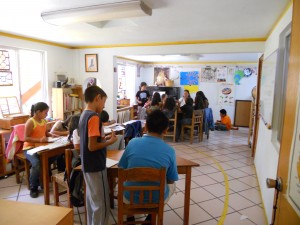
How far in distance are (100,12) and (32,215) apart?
2.33 metres

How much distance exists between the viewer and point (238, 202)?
283 centimetres

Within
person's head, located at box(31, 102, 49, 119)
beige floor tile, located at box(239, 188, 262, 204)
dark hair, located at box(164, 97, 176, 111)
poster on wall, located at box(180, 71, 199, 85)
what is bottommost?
beige floor tile, located at box(239, 188, 262, 204)

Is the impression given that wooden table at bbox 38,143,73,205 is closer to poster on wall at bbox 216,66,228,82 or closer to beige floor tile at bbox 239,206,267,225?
beige floor tile at bbox 239,206,267,225

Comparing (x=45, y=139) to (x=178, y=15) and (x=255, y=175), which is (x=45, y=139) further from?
(x=255, y=175)

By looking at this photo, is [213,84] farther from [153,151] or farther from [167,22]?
[153,151]

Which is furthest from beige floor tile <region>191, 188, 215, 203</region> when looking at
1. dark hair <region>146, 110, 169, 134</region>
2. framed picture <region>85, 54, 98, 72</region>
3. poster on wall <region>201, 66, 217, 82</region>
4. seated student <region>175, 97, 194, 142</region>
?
poster on wall <region>201, 66, 217, 82</region>

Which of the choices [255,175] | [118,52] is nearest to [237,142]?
[255,175]

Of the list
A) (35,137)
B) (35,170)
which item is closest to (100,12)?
(35,137)

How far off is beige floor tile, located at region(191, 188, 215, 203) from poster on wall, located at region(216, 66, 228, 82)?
18.6 feet

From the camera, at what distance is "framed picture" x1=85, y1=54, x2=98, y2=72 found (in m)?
5.23

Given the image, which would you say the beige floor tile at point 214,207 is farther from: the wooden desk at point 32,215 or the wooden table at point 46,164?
the wooden desk at point 32,215

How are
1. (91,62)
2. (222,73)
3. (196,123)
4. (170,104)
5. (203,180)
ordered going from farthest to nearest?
(222,73)
(196,123)
(170,104)
(91,62)
(203,180)

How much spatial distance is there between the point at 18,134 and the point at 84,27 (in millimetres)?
1910

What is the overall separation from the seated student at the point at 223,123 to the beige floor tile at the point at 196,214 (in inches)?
197
